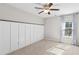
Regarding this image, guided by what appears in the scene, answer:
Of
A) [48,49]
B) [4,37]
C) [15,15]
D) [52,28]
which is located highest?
[15,15]

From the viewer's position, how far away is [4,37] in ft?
3.59

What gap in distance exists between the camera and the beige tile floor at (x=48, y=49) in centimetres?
114

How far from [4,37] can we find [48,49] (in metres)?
0.65

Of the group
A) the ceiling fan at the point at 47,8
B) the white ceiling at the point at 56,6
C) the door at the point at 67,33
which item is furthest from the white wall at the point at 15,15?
the door at the point at 67,33

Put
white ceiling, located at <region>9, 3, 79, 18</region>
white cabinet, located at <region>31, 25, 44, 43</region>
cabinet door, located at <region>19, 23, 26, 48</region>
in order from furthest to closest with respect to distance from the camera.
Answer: white cabinet, located at <region>31, 25, 44, 43</region>, cabinet door, located at <region>19, 23, 26, 48</region>, white ceiling, located at <region>9, 3, 79, 18</region>

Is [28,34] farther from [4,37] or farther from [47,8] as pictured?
[47,8]

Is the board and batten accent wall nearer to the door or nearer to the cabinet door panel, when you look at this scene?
the cabinet door panel

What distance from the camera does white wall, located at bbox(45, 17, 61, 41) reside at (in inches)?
50.6

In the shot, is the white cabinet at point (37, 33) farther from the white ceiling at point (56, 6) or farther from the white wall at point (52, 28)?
the white ceiling at point (56, 6)

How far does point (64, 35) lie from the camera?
125 cm

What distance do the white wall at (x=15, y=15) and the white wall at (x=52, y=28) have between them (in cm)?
14

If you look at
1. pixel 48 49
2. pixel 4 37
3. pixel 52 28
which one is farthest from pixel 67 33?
pixel 4 37

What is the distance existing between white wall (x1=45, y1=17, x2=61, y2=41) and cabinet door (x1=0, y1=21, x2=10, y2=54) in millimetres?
581

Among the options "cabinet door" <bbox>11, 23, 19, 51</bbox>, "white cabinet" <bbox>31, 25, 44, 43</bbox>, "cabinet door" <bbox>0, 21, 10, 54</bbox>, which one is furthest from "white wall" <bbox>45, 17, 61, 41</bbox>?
"cabinet door" <bbox>0, 21, 10, 54</bbox>
